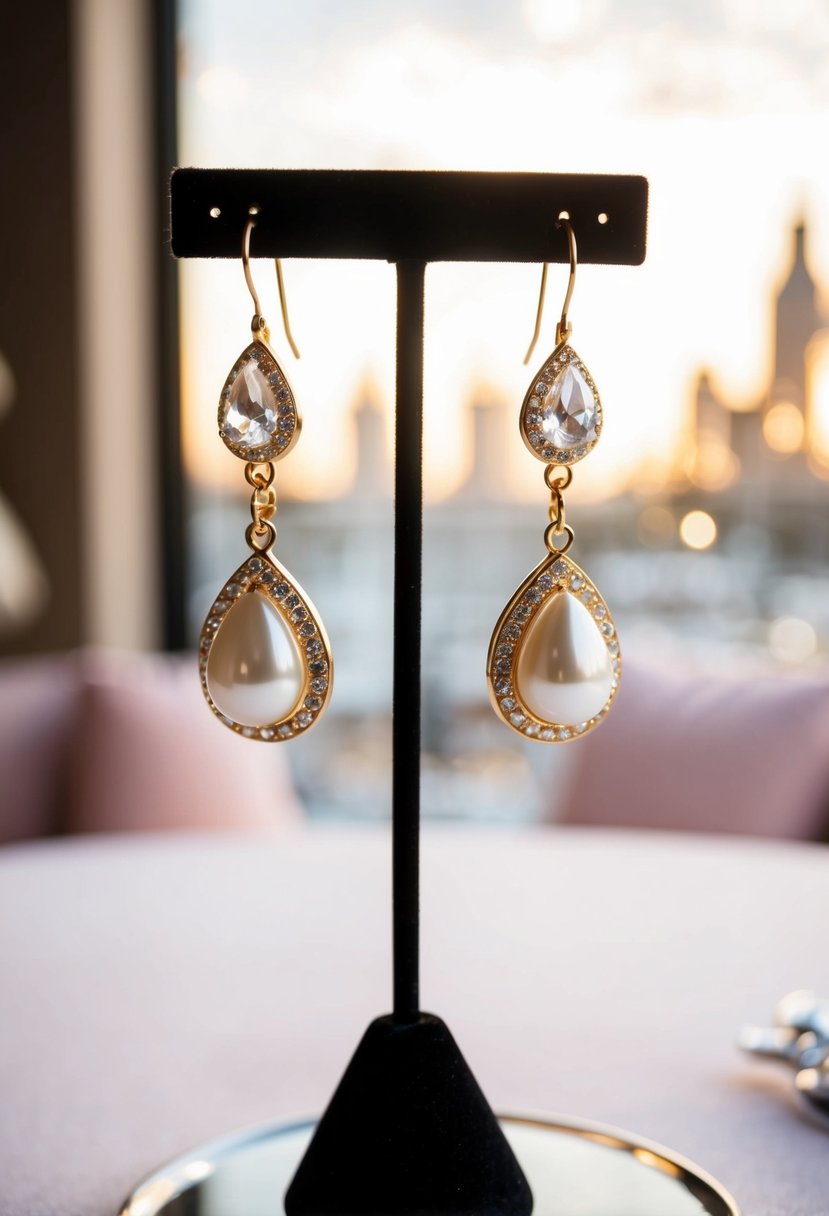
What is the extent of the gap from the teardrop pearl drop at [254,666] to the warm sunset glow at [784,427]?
239cm

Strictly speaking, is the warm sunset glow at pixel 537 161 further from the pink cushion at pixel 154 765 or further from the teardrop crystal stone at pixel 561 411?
the teardrop crystal stone at pixel 561 411

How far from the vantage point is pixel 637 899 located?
1.27 metres

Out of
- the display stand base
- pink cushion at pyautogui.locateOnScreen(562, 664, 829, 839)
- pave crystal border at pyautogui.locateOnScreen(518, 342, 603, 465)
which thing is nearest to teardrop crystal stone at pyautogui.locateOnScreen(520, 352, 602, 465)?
pave crystal border at pyautogui.locateOnScreen(518, 342, 603, 465)

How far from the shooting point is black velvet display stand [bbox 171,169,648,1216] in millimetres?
606

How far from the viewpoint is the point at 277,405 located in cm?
62

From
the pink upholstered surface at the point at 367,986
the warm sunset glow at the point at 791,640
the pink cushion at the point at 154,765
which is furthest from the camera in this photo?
the warm sunset glow at the point at 791,640

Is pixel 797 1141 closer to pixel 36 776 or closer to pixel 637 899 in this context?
pixel 637 899

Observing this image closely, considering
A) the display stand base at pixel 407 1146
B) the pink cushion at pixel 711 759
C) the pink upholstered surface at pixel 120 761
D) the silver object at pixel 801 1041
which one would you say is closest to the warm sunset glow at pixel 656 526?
the pink cushion at pixel 711 759

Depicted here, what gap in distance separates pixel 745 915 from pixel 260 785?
3.72 feet

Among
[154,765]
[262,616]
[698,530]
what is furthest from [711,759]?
[262,616]

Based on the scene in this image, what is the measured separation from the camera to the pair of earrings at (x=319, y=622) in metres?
0.62

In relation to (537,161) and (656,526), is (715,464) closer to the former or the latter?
(656,526)

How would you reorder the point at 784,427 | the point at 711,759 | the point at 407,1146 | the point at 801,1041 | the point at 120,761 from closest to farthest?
1. the point at 407,1146
2. the point at 801,1041
3. the point at 711,759
4. the point at 120,761
5. the point at 784,427

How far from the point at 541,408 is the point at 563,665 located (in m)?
0.12
